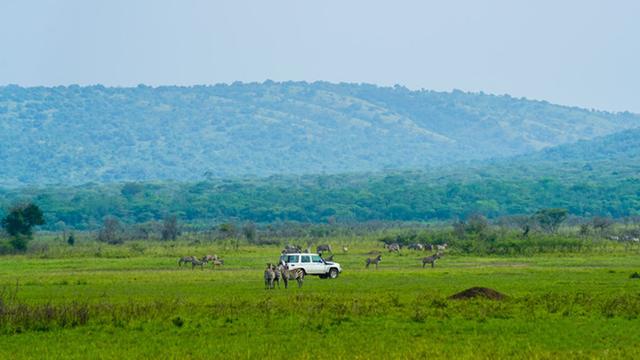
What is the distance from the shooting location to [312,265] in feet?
192

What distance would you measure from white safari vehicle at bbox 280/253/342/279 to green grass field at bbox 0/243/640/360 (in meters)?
0.66

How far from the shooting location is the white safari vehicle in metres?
58.0

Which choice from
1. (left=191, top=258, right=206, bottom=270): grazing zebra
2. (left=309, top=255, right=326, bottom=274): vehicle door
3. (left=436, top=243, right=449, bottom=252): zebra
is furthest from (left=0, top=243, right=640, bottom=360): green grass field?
(left=436, top=243, right=449, bottom=252): zebra

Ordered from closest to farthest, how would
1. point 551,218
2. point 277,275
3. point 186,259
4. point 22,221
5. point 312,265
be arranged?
point 277,275, point 312,265, point 186,259, point 22,221, point 551,218

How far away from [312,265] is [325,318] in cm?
2226

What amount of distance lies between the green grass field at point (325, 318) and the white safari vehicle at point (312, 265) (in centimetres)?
66

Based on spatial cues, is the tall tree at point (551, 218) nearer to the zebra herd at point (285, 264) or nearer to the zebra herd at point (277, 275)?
the zebra herd at point (285, 264)

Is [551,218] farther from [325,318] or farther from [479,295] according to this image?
[325,318]

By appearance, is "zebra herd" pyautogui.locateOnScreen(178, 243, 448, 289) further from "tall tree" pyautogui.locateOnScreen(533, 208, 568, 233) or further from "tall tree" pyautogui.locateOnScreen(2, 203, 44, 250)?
"tall tree" pyautogui.locateOnScreen(533, 208, 568, 233)

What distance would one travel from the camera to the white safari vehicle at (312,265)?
58.0 metres

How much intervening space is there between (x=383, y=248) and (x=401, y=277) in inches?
1601

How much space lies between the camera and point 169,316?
120 ft

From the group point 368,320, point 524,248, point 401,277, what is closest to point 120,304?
point 368,320

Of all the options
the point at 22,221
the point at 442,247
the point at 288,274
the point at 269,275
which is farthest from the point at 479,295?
the point at 22,221
